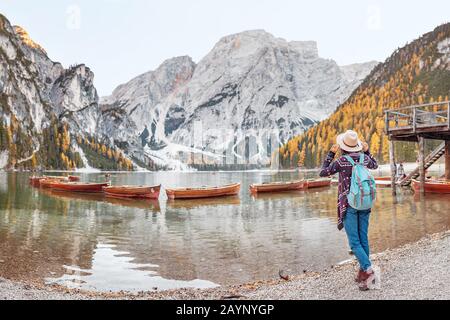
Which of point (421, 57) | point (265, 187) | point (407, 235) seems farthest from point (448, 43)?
point (407, 235)

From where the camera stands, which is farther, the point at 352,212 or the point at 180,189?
the point at 180,189

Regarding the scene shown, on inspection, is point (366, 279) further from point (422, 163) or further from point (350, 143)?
point (422, 163)

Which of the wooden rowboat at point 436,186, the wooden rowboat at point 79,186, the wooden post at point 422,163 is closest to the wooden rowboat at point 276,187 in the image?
the wooden rowboat at point 436,186

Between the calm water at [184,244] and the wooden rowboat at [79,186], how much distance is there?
27.5 m

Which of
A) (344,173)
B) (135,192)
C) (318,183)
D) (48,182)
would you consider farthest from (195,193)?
(344,173)

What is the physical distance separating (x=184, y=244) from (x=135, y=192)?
31897mm

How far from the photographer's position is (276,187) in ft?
183

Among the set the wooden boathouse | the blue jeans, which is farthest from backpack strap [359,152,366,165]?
the wooden boathouse

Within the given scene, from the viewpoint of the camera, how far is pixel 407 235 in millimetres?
18547

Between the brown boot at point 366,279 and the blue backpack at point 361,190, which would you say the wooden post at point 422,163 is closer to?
the blue backpack at point 361,190

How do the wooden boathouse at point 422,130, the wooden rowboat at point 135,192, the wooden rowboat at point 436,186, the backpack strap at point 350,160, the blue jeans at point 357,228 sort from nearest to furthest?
the blue jeans at point 357,228, the backpack strap at point 350,160, the wooden boathouse at point 422,130, the wooden rowboat at point 436,186, the wooden rowboat at point 135,192

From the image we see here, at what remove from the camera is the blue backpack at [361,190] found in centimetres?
777
